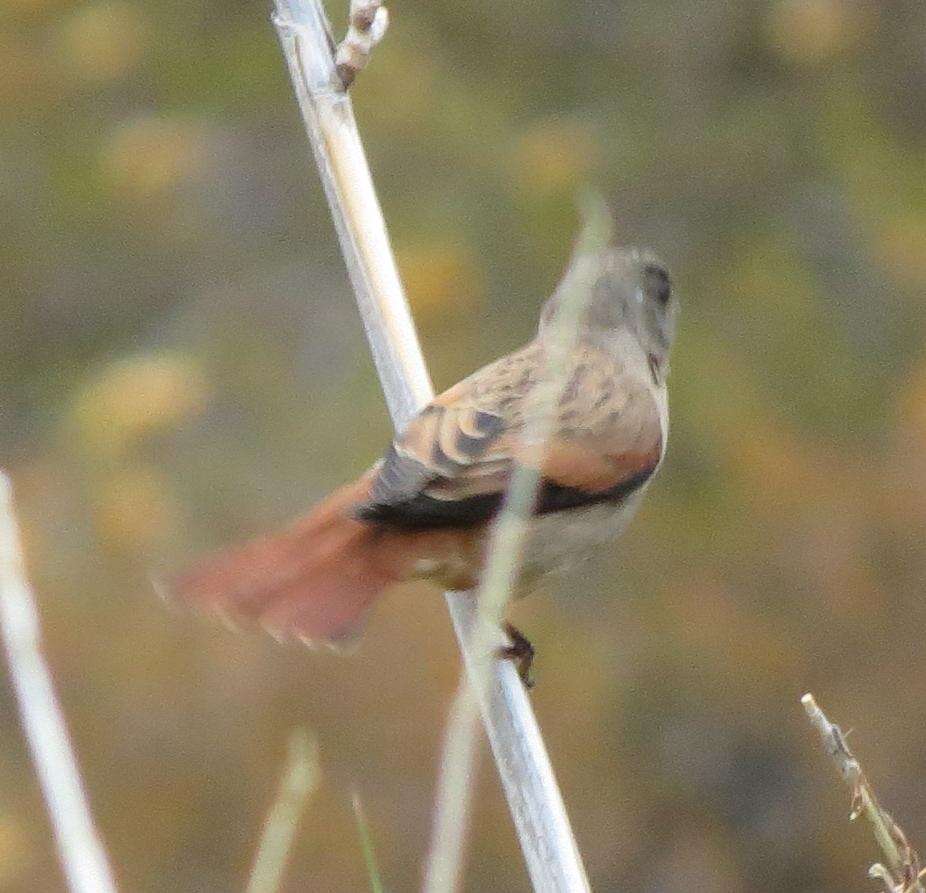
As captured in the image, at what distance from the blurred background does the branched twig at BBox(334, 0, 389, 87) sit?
3.52 m

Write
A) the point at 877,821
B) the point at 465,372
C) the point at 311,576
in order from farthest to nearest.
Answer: the point at 465,372
the point at 311,576
the point at 877,821

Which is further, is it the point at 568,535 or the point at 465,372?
the point at 465,372

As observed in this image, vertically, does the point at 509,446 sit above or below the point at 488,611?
above

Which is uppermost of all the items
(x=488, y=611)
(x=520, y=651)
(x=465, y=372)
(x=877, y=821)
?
(x=465, y=372)

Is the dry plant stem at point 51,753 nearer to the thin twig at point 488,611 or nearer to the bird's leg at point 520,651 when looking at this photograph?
the thin twig at point 488,611

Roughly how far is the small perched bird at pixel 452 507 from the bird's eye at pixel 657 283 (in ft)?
1.19

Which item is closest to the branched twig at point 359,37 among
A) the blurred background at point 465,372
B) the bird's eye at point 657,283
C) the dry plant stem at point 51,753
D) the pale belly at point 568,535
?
the pale belly at point 568,535

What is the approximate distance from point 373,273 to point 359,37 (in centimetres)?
36

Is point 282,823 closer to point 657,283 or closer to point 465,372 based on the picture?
point 657,283

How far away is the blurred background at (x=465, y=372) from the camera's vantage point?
6230 mm

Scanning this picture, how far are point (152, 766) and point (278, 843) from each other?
16.1 feet

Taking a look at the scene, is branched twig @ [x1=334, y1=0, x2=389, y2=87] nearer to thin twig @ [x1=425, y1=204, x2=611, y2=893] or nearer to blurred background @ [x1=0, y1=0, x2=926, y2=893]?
thin twig @ [x1=425, y1=204, x2=611, y2=893]

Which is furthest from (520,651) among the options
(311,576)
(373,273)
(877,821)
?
(877,821)

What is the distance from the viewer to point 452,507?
3037 mm
